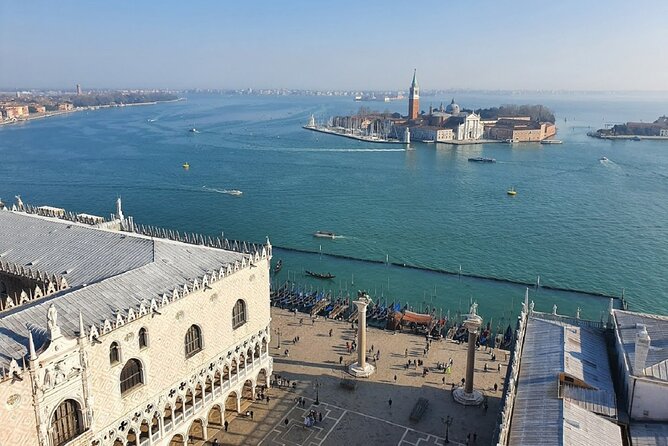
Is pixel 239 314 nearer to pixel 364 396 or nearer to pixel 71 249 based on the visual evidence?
pixel 364 396

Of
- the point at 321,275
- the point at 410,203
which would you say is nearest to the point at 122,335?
the point at 321,275

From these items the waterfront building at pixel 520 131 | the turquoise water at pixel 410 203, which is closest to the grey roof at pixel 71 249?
the turquoise water at pixel 410 203

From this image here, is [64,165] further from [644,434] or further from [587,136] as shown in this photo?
[587,136]

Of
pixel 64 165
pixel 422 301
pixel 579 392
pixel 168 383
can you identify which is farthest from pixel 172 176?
pixel 579 392

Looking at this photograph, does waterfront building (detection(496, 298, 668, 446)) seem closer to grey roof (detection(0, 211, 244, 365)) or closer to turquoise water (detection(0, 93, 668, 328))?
grey roof (detection(0, 211, 244, 365))

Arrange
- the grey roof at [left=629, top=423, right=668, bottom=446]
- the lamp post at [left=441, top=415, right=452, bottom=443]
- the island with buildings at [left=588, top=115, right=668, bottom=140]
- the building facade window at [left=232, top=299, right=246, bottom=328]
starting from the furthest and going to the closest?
the island with buildings at [left=588, top=115, right=668, bottom=140]
the building facade window at [left=232, top=299, right=246, bottom=328]
the lamp post at [left=441, top=415, right=452, bottom=443]
the grey roof at [left=629, top=423, right=668, bottom=446]

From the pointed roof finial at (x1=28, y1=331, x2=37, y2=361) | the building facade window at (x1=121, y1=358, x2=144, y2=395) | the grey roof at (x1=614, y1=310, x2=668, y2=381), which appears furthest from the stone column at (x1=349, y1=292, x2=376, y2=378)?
the pointed roof finial at (x1=28, y1=331, x2=37, y2=361)
